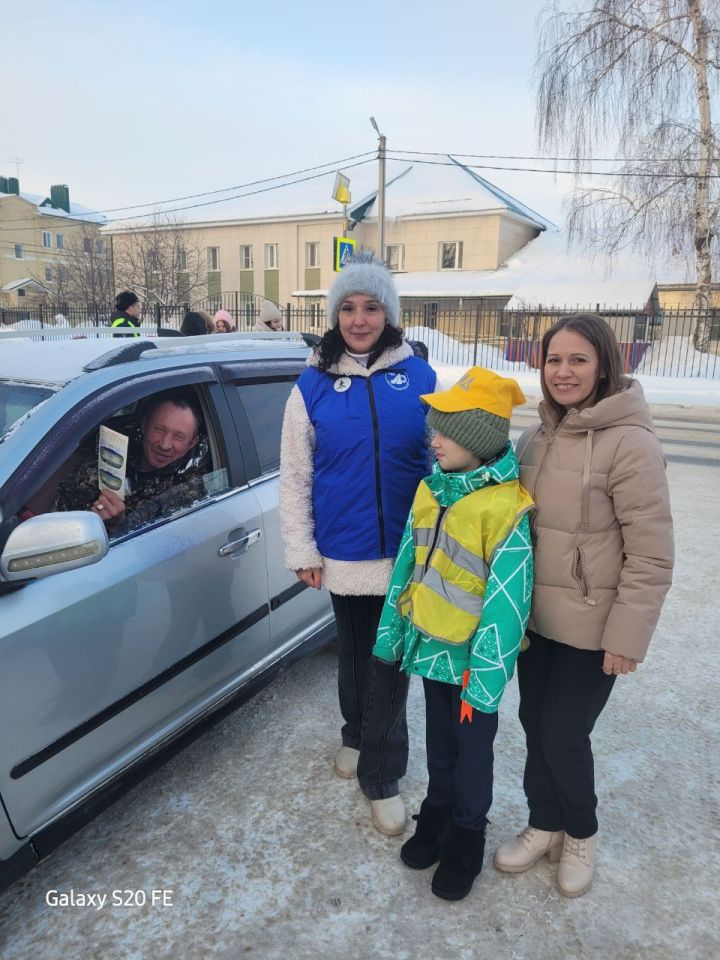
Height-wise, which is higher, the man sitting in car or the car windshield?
the car windshield

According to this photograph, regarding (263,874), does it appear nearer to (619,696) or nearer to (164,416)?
(164,416)

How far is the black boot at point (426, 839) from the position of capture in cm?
217

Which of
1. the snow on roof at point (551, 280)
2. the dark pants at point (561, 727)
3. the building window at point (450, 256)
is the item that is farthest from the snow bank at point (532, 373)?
the dark pants at point (561, 727)

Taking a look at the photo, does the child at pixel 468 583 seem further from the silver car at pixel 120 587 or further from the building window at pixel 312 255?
the building window at pixel 312 255

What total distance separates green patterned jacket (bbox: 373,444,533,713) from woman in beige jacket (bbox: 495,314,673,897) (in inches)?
3.8

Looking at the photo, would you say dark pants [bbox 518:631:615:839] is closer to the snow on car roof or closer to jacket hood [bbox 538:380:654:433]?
jacket hood [bbox 538:380:654:433]

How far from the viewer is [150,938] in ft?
6.26

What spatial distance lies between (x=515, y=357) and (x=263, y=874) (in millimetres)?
22145

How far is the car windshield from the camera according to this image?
2.15 meters

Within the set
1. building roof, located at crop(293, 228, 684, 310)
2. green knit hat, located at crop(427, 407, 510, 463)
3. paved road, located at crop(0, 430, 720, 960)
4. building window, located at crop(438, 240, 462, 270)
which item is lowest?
paved road, located at crop(0, 430, 720, 960)

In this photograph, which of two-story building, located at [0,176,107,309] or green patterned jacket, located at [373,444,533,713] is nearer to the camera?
green patterned jacket, located at [373,444,533,713]

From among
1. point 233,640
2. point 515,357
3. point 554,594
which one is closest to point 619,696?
point 554,594

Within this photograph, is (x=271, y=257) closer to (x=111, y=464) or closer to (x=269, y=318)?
(x=269, y=318)

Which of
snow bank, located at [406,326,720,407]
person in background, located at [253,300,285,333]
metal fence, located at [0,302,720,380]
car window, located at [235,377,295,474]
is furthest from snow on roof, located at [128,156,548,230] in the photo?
car window, located at [235,377,295,474]
